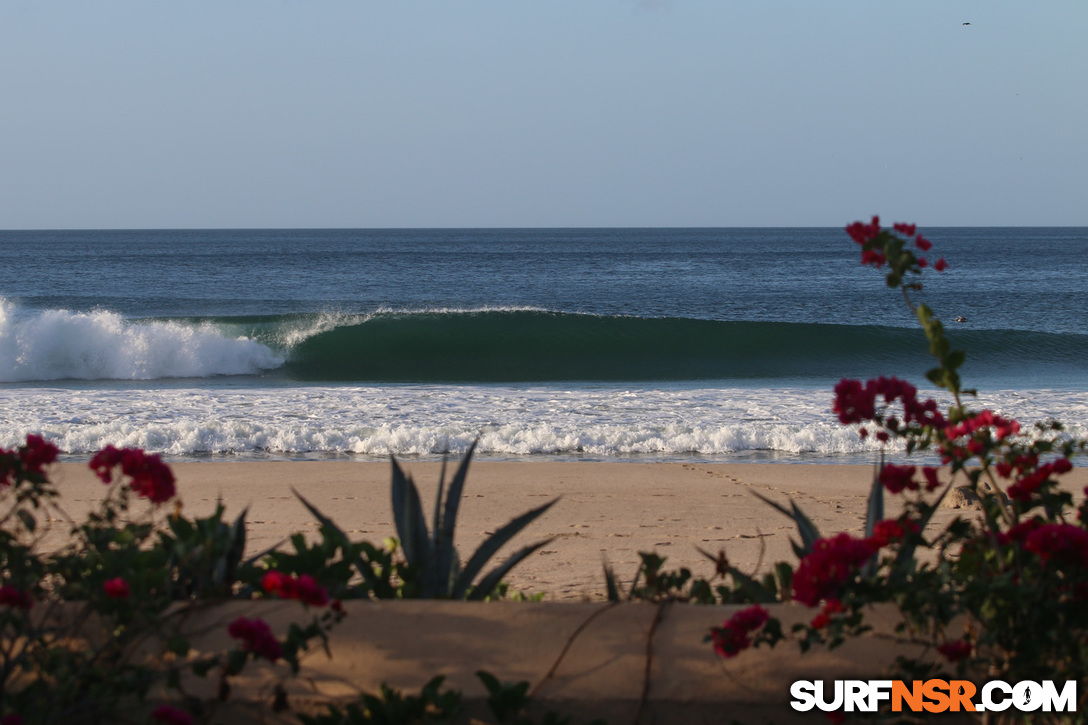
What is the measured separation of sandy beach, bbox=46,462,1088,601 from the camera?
15.4 feet

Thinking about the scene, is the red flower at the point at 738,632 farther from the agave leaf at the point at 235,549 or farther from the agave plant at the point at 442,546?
the agave leaf at the point at 235,549

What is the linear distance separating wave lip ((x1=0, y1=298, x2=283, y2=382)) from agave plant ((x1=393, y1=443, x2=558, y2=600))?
14.6 meters

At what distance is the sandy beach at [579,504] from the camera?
4703 millimetres

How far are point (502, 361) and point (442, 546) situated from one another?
1601cm

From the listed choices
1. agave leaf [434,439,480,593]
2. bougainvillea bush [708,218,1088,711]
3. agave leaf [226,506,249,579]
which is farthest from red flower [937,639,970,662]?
agave leaf [226,506,249,579]

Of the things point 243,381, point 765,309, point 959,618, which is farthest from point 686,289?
point 959,618

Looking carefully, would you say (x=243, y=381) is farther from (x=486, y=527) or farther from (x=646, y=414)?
(x=486, y=527)

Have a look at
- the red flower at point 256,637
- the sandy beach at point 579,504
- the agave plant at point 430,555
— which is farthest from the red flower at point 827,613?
the sandy beach at point 579,504

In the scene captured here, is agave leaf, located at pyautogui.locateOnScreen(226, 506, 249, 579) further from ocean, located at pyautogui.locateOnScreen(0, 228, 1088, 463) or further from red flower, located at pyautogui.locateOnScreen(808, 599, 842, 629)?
ocean, located at pyautogui.locateOnScreen(0, 228, 1088, 463)

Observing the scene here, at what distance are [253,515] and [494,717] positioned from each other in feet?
12.8

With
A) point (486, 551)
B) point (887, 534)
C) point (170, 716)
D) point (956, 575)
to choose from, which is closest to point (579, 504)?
point (486, 551)

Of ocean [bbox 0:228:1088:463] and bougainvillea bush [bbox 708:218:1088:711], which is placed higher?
bougainvillea bush [bbox 708:218:1088:711]

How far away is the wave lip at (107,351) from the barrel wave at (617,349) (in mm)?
1405

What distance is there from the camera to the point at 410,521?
2658 millimetres
